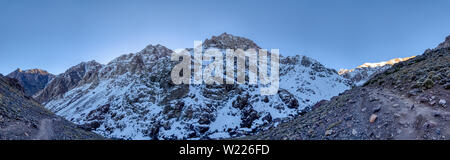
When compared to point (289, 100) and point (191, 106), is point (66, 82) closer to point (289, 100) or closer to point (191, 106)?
point (191, 106)

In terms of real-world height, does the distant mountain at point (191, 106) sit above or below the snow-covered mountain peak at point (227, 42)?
below

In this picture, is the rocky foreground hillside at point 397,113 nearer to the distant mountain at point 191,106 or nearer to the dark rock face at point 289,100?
the distant mountain at point 191,106

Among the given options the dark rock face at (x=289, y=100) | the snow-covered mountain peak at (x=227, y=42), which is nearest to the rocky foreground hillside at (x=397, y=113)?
the dark rock face at (x=289, y=100)

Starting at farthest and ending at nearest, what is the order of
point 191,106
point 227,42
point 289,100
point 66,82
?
point 66,82
point 227,42
point 289,100
point 191,106

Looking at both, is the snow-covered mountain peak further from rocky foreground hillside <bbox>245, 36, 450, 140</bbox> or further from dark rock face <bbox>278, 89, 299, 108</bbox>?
rocky foreground hillside <bbox>245, 36, 450, 140</bbox>

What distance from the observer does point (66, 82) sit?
129 metres

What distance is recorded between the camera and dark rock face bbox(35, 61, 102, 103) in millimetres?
115812

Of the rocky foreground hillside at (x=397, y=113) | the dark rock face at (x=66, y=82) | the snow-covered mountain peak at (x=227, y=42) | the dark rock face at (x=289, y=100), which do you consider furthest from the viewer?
the dark rock face at (x=66, y=82)

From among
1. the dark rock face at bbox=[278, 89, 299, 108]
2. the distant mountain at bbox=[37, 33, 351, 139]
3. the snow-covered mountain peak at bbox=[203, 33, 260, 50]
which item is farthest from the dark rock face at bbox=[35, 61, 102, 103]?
the dark rock face at bbox=[278, 89, 299, 108]

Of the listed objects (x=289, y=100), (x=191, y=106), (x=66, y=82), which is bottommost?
(x=191, y=106)

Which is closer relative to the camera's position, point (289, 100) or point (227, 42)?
point (289, 100)

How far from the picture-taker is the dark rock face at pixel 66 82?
380ft

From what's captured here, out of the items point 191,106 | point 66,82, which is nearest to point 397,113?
point 191,106
